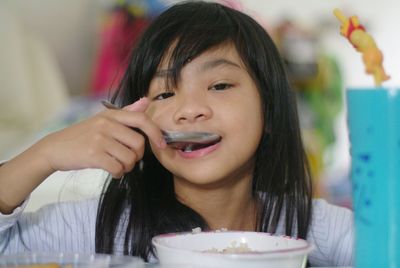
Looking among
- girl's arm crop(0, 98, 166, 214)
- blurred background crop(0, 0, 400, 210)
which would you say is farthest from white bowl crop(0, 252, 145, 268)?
blurred background crop(0, 0, 400, 210)

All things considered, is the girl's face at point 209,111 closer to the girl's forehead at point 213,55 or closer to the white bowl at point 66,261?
the girl's forehead at point 213,55

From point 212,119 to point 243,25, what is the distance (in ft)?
0.70

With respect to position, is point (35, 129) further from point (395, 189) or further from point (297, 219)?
point (395, 189)

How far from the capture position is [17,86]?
246 cm

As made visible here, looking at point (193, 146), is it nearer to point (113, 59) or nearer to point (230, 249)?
point (230, 249)

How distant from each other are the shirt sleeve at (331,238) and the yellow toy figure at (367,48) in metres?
0.49

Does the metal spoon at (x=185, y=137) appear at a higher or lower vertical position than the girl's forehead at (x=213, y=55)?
lower

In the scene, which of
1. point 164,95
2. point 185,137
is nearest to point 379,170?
point 185,137

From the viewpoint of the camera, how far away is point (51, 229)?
827mm

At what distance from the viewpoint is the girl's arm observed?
0.65 meters

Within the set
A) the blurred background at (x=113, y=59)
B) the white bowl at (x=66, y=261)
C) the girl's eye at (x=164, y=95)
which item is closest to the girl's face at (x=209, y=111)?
the girl's eye at (x=164, y=95)

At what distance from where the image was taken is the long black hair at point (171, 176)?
881 mm

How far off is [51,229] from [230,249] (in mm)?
346

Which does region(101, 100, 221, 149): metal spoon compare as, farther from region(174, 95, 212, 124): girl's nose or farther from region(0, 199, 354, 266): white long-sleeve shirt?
region(0, 199, 354, 266): white long-sleeve shirt
